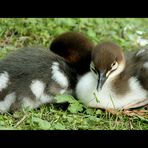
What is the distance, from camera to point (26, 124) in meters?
3.30

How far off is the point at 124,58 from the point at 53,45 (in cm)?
56

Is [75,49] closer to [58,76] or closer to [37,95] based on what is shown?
[58,76]

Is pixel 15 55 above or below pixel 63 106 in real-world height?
above

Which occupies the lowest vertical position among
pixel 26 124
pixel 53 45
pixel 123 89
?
pixel 26 124

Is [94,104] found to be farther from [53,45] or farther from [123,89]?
[53,45]

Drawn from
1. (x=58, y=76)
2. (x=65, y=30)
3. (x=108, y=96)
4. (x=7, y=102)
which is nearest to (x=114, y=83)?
(x=108, y=96)

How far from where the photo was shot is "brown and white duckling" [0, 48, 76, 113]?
11.4 feet

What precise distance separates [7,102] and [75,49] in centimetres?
61

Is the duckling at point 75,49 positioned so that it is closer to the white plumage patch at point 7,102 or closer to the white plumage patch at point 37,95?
the white plumage patch at point 37,95

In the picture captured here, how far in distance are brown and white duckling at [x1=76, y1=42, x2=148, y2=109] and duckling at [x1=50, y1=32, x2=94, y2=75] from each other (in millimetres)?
135

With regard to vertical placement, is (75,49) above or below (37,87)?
above

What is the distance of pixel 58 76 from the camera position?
3.52 metres

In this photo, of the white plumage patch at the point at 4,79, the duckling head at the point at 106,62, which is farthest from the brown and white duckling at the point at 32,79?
the duckling head at the point at 106,62
